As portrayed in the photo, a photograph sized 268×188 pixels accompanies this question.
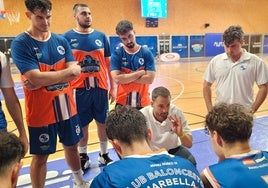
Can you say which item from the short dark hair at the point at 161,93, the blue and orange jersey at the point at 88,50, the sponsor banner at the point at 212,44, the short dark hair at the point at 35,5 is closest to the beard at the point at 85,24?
the blue and orange jersey at the point at 88,50

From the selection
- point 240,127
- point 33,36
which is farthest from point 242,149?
point 33,36

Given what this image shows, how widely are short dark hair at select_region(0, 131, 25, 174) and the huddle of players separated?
0.45m

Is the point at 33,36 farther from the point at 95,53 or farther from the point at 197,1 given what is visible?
the point at 197,1

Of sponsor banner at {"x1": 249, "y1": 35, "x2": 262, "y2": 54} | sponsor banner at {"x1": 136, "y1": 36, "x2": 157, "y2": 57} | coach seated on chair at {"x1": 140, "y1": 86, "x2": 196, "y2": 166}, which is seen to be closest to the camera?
coach seated on chair at {"x1": 140, "y1": 86, "x2": 196, "y2": 166}

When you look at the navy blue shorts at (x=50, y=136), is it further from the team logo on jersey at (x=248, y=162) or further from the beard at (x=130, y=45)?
the team logo on jersey at (x=248, y=162)

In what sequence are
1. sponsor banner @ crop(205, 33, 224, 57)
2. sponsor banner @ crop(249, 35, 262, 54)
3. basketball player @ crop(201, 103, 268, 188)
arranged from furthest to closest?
sponsor banner @ crop(249, 35, 262, 54) < sponsor banner @ crop(205, 33, 224, 57) < basketball player @ crop(201, 103, 268, 188)

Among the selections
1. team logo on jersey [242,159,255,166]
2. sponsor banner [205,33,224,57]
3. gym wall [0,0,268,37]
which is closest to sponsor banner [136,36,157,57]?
gym wall [0,0,268,37]

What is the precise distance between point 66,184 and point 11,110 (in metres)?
1.42

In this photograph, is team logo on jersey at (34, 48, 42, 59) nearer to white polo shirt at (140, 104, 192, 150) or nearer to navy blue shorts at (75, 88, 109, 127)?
navy blue shorts at (75, 88, 109, 127)

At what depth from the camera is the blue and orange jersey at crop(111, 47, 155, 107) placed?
A: 405cm

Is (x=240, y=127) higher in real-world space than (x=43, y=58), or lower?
lower

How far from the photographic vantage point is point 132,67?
161 inches

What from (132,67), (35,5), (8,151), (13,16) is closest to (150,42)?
(13,16)

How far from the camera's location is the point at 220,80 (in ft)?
12.2
